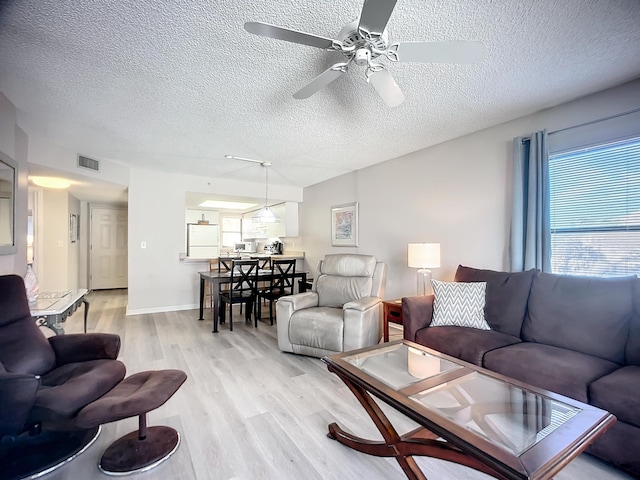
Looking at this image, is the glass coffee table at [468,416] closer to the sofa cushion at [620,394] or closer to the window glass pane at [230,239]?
the sofa cushion at [620,394]

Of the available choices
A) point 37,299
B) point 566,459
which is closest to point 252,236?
point 37,299

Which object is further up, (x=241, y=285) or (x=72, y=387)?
(x=241, y=285)

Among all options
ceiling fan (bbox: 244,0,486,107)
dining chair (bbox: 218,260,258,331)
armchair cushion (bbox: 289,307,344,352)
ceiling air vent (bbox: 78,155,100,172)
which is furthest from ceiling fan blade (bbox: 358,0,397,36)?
ceiling air vent (bbox: 78,155,100,172)

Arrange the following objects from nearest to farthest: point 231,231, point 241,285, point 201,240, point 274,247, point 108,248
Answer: point 241,285 < point 274,247 < point 108,248 < point 201,240 < point 231,231

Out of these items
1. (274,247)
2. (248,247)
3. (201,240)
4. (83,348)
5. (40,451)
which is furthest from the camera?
(248,247)

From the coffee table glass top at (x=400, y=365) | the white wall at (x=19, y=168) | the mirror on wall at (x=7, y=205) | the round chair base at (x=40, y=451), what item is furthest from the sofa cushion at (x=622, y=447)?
the white wall at (x=19, y=168)

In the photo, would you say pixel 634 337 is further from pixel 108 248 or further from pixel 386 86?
pixel 108 248

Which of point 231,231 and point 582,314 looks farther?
point 231,231

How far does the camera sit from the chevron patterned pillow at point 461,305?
2.61m

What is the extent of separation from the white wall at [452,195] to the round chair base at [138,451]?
3.16m

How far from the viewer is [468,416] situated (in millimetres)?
1267

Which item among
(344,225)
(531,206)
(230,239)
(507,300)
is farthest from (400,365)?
Result: (230,239)

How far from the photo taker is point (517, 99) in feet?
8.36

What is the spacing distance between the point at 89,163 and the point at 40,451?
11.9 ft
